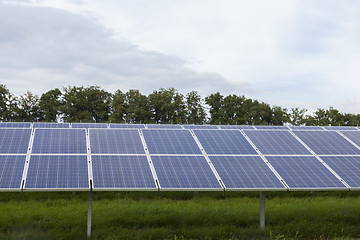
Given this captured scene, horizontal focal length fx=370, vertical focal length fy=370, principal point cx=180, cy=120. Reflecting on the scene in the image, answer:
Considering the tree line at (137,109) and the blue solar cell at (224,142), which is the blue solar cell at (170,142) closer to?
the blue solar cell at (224,142)

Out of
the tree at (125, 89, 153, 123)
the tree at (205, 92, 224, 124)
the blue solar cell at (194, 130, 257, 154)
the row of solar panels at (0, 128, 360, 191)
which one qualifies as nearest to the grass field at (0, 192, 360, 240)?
the row of solar panels at (0, 128, 360, 191)

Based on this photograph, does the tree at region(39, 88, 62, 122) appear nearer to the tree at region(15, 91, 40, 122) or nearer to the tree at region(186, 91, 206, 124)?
the tree at region(15, 91, 40, 122)

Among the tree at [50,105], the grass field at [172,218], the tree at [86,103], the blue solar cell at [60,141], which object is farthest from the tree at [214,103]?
the blue solar cell at [60,141]

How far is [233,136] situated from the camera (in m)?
15.2

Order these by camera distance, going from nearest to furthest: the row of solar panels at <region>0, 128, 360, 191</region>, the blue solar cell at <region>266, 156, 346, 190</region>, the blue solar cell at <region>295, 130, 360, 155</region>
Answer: the row of solar panels at <region>0, 128, 360, 191</region> → the blue solar cell at <region>266, 156, 346, 190</region> → the blue solar cell at <region>295, 130, 360, 155</region>

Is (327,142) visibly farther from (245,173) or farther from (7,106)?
(7,106)

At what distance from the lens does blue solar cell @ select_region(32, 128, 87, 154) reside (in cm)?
1262

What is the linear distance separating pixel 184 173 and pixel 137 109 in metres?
39.0

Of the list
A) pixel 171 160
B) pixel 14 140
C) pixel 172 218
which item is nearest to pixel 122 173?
pixel 171 160

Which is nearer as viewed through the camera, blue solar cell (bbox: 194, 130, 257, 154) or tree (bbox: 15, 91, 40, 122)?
blue solar cell (bbox: 194, 130, 257, 154)

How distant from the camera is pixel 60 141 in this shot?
13.3 m

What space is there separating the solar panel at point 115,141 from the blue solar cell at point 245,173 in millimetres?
2850

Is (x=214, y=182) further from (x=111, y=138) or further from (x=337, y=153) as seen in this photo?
(x=337, y=153)

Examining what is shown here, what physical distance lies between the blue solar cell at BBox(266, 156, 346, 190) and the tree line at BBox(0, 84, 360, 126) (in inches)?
1431
